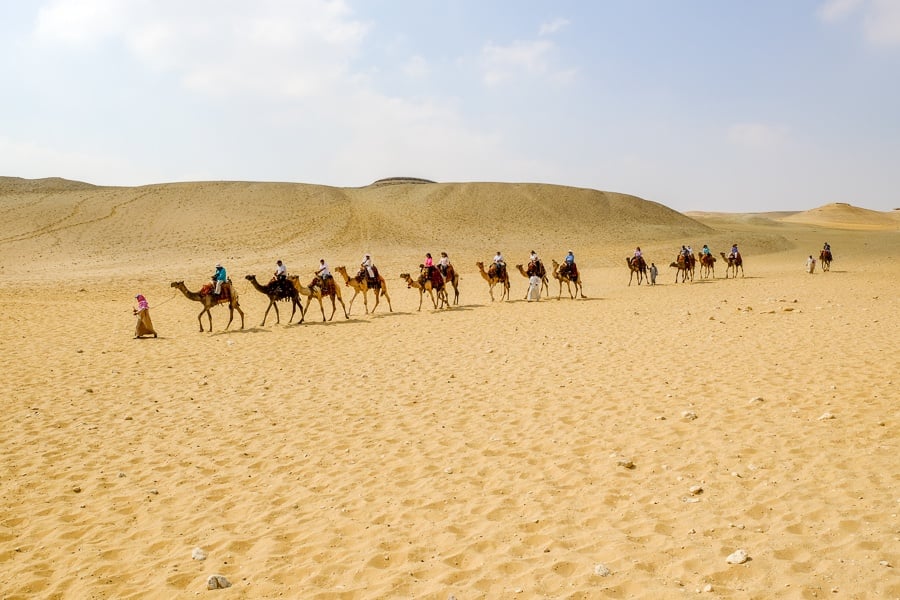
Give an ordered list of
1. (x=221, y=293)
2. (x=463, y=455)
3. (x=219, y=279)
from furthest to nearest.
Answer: (x=219, y=279), (x=221, y=293), (x=463, y=455)

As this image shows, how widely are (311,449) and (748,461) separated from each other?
5380 mm

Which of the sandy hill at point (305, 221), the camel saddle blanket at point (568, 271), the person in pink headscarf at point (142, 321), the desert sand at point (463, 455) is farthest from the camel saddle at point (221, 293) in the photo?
the sandy hill at point (305, 221)

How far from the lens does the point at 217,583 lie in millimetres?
4977

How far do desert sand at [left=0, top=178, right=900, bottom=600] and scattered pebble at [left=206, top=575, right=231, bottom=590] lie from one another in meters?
0.07

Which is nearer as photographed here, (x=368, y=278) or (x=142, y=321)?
(x=142, y=321)

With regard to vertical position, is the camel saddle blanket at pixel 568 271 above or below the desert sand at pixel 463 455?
above

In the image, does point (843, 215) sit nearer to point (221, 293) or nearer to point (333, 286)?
point (333, 286)

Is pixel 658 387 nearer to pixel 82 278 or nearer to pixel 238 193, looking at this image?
pixel 82 278

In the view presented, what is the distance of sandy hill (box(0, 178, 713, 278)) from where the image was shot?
52281 mm

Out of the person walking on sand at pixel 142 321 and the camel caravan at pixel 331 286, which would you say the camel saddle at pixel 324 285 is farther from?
the person walking on sand at pixel 142 321

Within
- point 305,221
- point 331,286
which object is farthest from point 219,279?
point 305,221

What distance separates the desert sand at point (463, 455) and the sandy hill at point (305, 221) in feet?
103

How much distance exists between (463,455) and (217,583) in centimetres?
349

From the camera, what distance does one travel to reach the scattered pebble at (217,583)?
16.3 ft
